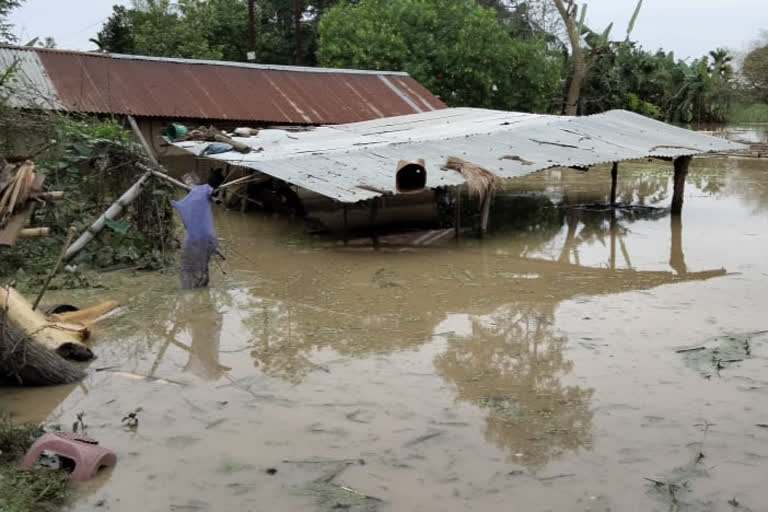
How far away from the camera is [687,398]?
6.46 m

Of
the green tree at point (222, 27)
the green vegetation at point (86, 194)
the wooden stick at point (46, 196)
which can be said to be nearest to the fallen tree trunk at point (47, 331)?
the wooden stick at point (46, 196)

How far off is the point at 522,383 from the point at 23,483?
3.97m

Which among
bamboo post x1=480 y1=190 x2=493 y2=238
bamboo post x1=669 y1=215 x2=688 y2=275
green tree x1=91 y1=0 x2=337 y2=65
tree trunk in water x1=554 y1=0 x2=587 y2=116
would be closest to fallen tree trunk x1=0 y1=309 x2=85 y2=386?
bamboo post x1=480 y1=190 x2=493 y2=238

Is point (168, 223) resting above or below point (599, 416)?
above

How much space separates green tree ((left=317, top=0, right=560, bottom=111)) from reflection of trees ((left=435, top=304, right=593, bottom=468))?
17.1 m

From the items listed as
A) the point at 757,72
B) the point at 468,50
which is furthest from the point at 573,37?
the point at 757,72

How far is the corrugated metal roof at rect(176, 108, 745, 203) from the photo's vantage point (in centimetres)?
1211

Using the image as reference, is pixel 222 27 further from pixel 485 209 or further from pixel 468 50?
pixel 485 209

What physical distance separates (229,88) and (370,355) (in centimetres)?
1427

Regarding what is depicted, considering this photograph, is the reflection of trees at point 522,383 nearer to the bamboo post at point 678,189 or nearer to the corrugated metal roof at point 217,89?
Result: the bamboo post at point 678,189

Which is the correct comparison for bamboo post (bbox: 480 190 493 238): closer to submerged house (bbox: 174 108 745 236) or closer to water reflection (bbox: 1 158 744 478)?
submerged house (bbox: 174 108 745 236)

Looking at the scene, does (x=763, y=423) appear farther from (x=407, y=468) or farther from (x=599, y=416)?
(x=407, y=468)

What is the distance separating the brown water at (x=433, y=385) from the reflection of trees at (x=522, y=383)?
24mm

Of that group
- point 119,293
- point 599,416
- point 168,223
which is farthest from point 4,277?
point 599,416
